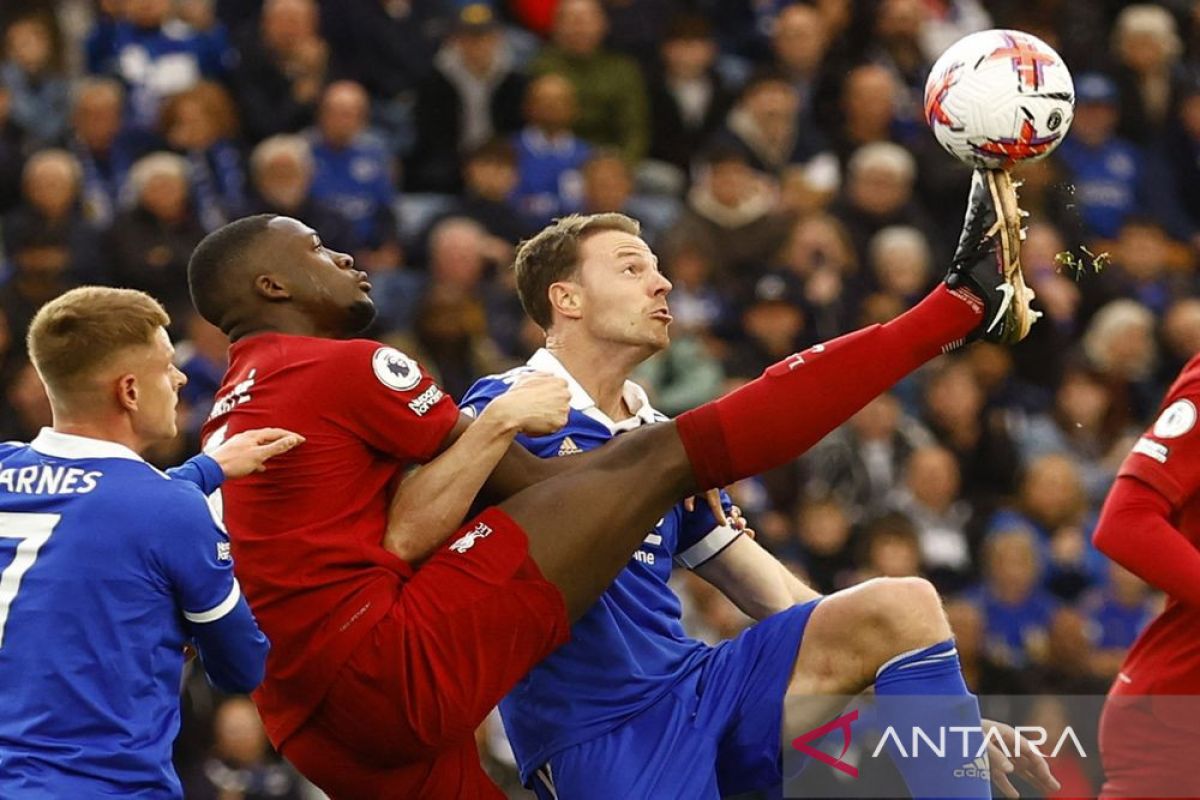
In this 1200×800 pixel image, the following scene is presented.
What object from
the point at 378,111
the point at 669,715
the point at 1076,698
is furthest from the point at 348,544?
the point at 378,111

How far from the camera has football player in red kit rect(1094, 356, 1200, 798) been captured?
5883mm

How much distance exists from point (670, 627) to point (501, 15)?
7.45 meters

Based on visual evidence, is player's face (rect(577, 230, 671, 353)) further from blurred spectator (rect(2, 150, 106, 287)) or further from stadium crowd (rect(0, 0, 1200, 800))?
blurred spectator (rect(2, 150, 106, 287))

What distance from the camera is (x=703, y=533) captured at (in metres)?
6.39

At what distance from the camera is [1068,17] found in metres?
13.3

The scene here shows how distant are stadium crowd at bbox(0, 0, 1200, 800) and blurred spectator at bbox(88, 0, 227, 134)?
0.06 ft

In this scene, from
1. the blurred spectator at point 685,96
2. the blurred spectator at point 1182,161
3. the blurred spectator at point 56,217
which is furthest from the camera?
the blurred spectator at point 1182,161

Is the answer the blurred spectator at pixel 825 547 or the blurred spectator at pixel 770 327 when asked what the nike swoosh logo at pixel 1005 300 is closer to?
the blurred spectator at pixel 825 547

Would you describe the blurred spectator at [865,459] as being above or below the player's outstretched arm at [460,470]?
below

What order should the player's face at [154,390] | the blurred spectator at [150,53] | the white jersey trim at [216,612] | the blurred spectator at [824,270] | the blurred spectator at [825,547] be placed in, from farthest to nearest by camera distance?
1. the blurred spectator at [150,53]
2. the blurred spectator at [824,270]
3. the blurred spectator at [825,547]
4. the player's face at [154,390]
5. the white jersey trim at [216,612]

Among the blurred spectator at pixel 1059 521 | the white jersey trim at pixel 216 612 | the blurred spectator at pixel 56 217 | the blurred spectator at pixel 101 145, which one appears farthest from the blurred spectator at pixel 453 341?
the white jersey trim at pixel 216 612

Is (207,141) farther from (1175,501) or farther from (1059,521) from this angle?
(1175,501)

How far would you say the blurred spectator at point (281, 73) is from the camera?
11516 mm

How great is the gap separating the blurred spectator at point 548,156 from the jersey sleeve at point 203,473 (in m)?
6.13
